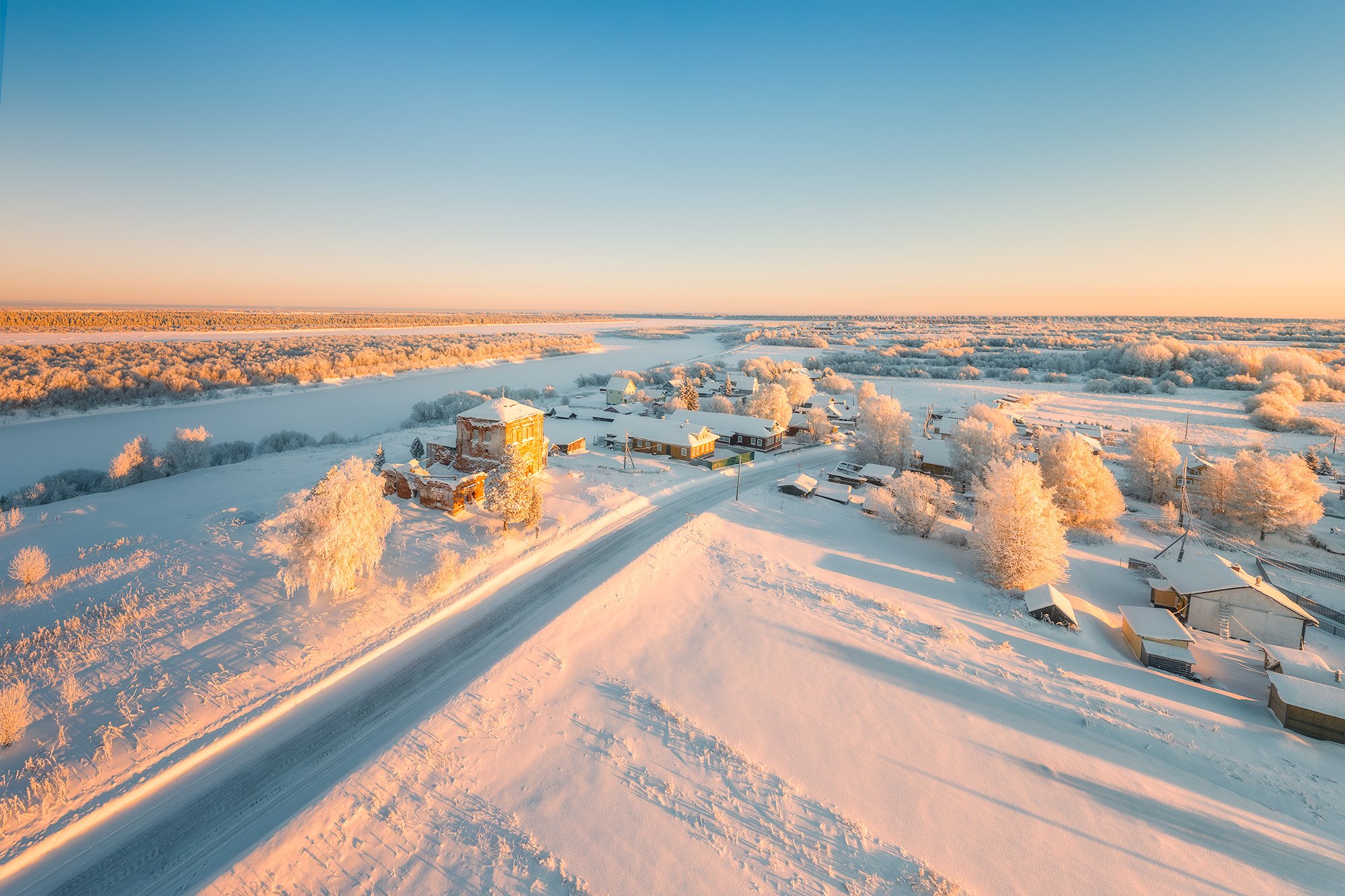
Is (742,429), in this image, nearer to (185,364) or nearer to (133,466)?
(133,466)

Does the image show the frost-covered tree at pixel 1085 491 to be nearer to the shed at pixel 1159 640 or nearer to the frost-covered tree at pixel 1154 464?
the frost-covered tree at pixel 1154 464

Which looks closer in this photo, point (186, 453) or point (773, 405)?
point (186, 453)

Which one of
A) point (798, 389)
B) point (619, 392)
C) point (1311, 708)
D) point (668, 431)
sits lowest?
point (1311, 708)

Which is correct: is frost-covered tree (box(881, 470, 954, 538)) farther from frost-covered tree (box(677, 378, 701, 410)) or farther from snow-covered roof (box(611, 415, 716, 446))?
frost-covered tree (box(677, 378, 701, 410))

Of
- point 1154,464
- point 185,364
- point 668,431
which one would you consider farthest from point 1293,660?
point 185,364

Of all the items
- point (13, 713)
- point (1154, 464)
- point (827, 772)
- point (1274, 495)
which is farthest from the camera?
point (1154, 464)

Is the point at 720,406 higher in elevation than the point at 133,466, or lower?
higher

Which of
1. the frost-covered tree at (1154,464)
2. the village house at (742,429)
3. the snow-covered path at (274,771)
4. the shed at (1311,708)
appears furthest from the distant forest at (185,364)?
the frost-covered tree at (1154,464)

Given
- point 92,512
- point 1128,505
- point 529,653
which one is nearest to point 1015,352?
point 1128,505
